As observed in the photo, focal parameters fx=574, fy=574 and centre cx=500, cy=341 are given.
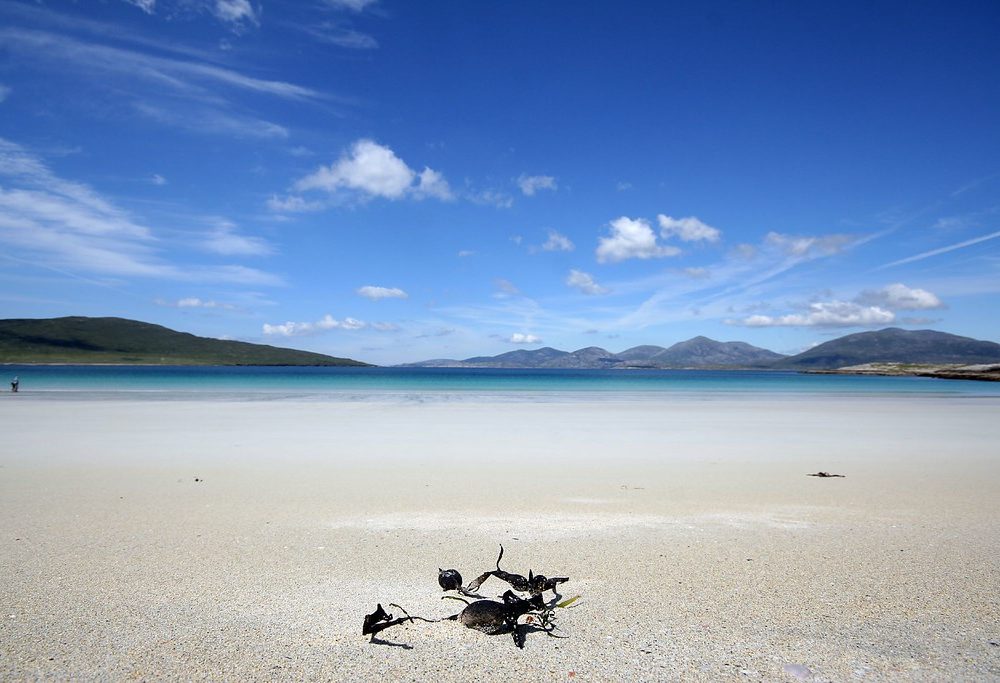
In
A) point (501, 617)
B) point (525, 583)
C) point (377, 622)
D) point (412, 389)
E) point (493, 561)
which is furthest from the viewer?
point (412, 389)

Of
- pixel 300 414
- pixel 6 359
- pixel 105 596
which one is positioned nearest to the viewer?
pixel 105 596

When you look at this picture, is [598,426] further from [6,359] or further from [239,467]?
[6,359]

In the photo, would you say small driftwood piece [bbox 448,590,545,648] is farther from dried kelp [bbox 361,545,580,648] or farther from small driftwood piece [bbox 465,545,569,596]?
small driftwood piece [bbox 465,545,569,596]

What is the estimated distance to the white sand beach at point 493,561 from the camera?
3479 millimetres

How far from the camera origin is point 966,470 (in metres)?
10.9

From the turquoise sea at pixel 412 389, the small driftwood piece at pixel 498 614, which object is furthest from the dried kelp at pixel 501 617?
the turquoise sea at pixel 412 389

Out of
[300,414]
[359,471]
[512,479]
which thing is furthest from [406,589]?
[300,414]

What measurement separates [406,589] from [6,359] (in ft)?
659

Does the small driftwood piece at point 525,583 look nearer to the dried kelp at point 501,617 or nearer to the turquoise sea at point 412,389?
the dried kelp at point 501,617

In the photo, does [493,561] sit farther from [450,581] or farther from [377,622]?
[377,622]

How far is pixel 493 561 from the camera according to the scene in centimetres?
531

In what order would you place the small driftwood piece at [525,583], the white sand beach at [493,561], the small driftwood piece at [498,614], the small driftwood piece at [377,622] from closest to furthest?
the white sand beach at [493,561]
the small driftwood piece at [377,622]
the small driftwood piece at [498,614]
the small driftwood piece at [525,583]

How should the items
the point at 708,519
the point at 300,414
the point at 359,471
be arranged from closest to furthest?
the point at 708,519
the point at 359,471
the point at 300,414

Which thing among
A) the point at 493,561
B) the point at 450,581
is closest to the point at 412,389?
the point at 493,561
